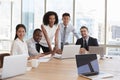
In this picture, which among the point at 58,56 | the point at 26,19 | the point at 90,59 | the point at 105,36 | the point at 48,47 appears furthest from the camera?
the point at 26,19

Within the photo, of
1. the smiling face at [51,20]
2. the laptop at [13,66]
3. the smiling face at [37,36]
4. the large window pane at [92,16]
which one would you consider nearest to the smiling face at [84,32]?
the smiling face at [51,20]

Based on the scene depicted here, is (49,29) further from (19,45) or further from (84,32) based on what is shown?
(19,45)

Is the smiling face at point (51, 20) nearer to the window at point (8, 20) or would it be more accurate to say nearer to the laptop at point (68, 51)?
the laptop at point (68, 51)

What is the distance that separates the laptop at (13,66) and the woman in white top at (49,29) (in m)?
1.59

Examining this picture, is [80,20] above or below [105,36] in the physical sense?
above

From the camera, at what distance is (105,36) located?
6.45 metres

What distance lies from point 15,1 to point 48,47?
3740mm

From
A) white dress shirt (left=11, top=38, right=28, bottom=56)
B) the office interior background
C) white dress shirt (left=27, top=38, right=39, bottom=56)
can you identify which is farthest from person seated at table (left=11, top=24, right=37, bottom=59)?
the office interior background

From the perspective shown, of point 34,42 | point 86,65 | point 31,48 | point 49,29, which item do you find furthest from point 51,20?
point 86,65

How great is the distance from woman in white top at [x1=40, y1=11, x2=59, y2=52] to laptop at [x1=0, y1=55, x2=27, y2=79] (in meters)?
1.59

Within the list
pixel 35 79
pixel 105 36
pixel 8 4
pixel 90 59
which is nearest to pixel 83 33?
pixel 90 59

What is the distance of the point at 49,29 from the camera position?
3.88 metres

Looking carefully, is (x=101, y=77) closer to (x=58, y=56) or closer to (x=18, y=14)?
(x=58, y=56)

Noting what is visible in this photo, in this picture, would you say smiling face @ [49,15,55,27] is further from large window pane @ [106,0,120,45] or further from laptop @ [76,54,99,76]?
large window pane @ [106,0,120,45]
